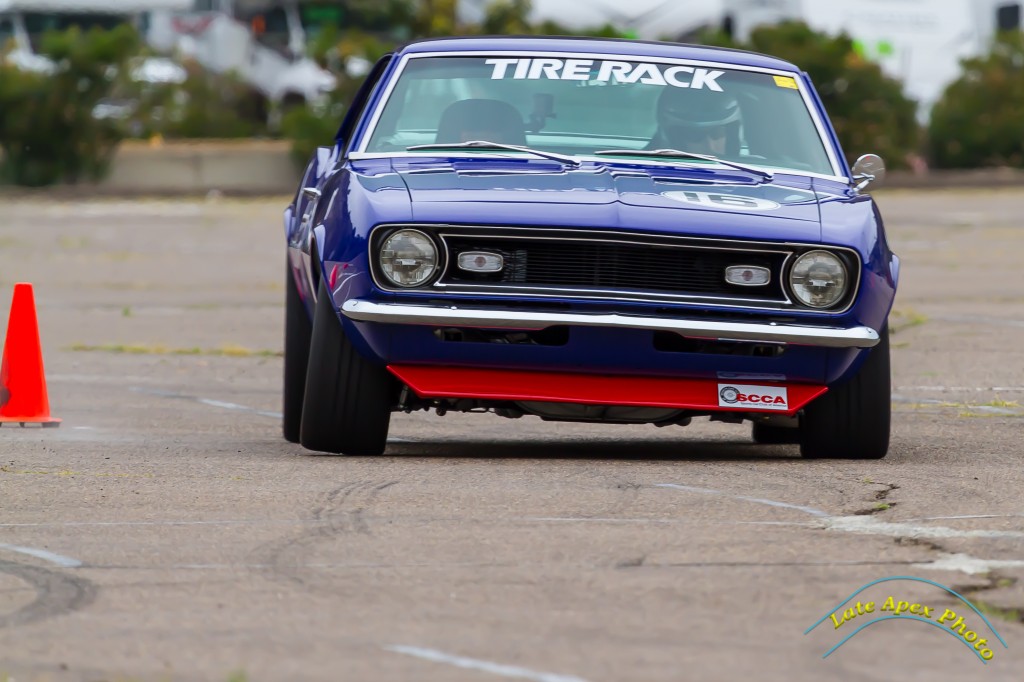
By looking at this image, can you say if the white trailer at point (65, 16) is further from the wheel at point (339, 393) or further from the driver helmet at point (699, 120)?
the wheel at point (339, 393)

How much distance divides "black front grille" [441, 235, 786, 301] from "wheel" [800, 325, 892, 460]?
1.88ft

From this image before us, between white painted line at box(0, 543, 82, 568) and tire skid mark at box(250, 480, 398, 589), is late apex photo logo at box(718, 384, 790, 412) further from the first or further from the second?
white painted line at box(0, 543, 82, 568)

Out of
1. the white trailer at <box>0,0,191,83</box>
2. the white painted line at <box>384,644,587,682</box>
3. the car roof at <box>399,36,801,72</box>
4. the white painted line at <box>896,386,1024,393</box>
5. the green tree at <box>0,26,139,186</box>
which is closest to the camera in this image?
the white painted line at <box>384,644,587,682</box>

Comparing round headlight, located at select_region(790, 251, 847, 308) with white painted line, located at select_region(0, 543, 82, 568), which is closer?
white painted line, located at select_region(0, 543, 82, 568)

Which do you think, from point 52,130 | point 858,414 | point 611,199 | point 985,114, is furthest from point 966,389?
point 985,114

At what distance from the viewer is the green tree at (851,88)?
33.1 meters

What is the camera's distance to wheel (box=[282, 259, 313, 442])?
7.81m

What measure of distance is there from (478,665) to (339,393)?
9.49 feet

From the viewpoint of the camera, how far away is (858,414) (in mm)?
6945

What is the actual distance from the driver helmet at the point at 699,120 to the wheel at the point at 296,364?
1.58m

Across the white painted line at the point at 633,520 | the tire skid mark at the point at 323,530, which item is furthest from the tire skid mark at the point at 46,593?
the white painted line at the point at 633,520

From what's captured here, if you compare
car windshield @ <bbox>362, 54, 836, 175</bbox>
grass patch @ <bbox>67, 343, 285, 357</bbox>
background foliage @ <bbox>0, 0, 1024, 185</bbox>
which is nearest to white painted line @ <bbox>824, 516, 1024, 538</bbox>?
car windshield @ <bbox>362, 54, 836, 175</bbox>

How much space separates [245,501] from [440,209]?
1.21 metres

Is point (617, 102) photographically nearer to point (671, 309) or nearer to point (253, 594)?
point (671, 309)
